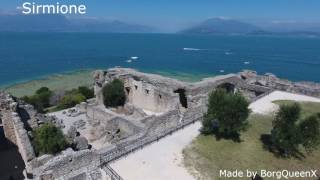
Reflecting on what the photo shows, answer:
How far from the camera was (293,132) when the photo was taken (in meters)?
22.3

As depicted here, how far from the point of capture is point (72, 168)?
18812 millimetres

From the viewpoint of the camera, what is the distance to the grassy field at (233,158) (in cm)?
2088

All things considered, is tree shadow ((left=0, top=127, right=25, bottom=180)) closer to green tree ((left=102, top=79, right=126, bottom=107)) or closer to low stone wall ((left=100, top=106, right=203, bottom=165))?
Result: low stone wall ((left=100, top=106, right=203, bottom=165))

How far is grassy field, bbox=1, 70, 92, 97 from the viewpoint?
75250mm

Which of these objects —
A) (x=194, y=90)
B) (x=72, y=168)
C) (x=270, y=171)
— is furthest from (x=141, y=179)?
(x=194, y=90)

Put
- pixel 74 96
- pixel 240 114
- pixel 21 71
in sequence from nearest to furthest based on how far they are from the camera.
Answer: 1. pixel 240 114
2. pixel 74 96
3. pixel 21 71

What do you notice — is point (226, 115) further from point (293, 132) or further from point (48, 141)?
point (48, 141)

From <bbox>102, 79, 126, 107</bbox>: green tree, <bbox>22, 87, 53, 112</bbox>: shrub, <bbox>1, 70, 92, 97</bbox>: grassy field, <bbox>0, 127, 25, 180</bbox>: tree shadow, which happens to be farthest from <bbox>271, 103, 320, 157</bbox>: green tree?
<bbox>1, 70, 92, 97</bbox>: grassy field

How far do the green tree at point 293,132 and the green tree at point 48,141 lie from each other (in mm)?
15917

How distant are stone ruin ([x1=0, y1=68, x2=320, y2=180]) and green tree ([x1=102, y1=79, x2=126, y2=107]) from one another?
129cm

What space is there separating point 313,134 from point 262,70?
3427 inches

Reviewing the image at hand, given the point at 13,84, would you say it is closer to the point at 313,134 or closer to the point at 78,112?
the point at 78,112

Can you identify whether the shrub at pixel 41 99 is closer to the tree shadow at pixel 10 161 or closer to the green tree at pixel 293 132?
the tree shadow at pixel 10 161

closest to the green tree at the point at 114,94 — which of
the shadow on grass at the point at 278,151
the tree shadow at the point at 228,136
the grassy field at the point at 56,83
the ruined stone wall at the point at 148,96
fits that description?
the ruined stone wall at the point at 148,96
